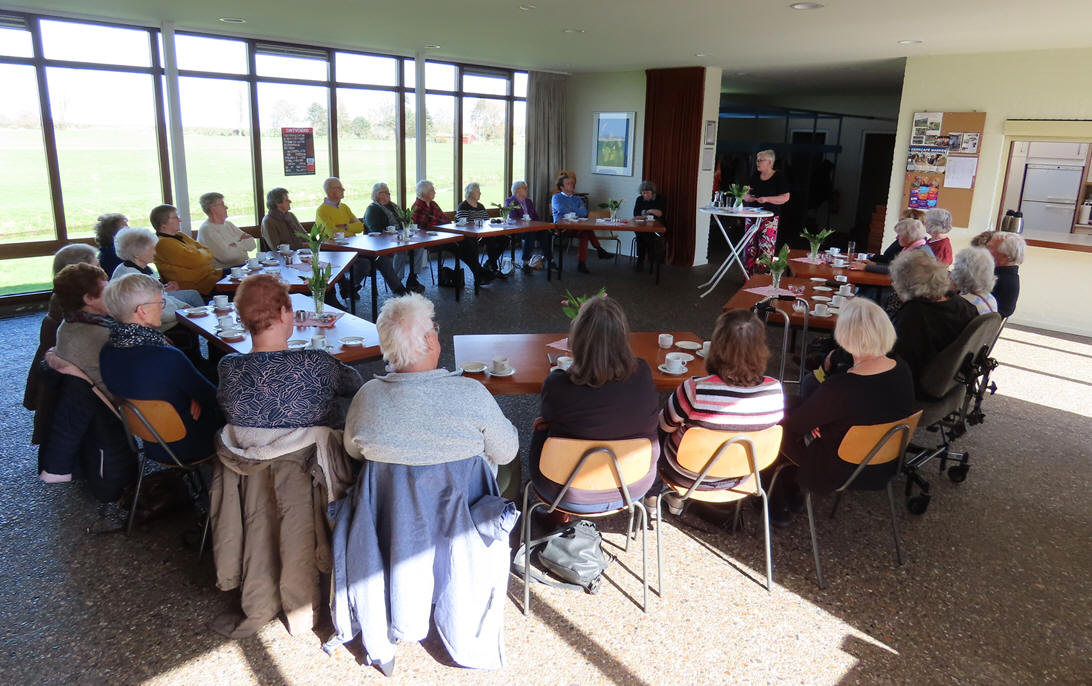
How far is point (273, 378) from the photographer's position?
2.41 meters

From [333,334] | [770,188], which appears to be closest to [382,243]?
[333,334]

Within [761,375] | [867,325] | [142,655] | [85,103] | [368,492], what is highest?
[85,103]

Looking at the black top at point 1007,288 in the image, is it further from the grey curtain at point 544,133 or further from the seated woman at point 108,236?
the grey curtain at point 544,133

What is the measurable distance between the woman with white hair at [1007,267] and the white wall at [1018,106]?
3002mm

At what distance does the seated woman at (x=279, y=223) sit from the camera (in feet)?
22.5

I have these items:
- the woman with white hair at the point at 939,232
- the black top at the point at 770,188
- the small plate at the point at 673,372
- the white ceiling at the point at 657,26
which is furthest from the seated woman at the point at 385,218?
the woman with white hair at the point at 939,232

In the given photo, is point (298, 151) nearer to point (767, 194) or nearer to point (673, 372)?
point (767, 194)

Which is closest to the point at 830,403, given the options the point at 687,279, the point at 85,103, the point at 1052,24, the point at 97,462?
the point at 97,462

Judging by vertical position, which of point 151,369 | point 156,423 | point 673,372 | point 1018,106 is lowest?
point 156,423

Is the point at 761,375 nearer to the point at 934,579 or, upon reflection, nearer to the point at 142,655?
the point at 934,579

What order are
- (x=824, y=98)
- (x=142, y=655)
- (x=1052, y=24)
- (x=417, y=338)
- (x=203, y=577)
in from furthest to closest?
(x=824, y=98) < (x=1052, y=24) < (x=203, y=577) < (x=142, y=655) < (x=417, y=338)

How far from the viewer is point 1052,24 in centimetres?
551

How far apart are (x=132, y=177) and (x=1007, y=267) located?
27.2 feet

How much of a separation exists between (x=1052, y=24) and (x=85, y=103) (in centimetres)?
873
